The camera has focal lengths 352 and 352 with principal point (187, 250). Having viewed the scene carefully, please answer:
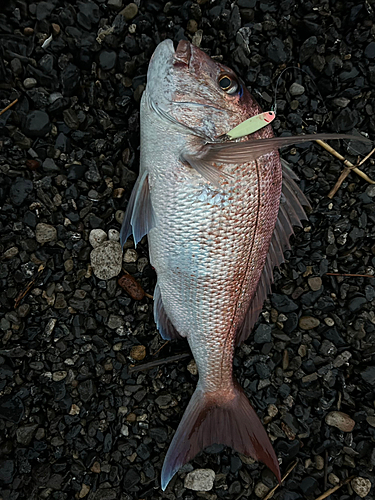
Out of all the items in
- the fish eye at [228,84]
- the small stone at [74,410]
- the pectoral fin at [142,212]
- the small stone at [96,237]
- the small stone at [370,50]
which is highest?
the small stone at [370,50]

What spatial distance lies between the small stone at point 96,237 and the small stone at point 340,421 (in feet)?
5.82

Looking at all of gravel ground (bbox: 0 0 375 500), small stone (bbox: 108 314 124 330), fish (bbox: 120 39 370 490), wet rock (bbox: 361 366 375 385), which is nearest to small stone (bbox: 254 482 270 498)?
gravel ground (bbox: 0 0 375 500)

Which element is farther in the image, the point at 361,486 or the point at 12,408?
the point at 361,486

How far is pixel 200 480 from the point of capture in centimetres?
207

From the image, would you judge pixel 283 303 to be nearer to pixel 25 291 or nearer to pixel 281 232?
pixel 281 232

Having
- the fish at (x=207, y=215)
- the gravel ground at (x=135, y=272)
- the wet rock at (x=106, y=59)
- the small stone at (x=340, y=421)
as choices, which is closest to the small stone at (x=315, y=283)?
the gravel ground at (x=135, y=272)

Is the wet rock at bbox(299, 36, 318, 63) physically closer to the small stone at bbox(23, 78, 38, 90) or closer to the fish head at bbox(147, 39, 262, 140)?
the fish head at bbox(147, 39, 262, 140)

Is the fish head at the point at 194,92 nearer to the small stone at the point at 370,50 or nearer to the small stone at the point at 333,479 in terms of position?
the small stone at the point at 370,50

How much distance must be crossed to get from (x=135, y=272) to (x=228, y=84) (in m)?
1.16

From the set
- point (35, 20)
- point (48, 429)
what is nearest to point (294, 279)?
point (48, 429)

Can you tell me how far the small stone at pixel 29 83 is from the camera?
200 centimetres

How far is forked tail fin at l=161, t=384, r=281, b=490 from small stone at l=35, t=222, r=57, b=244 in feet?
4.01

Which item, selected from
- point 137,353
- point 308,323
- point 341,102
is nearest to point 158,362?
point 137,353

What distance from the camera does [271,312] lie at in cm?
222
